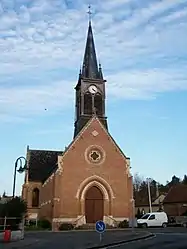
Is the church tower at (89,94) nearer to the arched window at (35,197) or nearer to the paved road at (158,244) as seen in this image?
the arched window at (35,197)

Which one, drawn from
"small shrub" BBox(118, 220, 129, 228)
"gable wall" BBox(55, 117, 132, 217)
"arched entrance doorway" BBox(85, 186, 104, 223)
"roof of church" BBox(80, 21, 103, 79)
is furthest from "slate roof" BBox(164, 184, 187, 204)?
"roof of church" BBox(80, 21, 103, 79)

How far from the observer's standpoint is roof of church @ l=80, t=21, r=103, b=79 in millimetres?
56844

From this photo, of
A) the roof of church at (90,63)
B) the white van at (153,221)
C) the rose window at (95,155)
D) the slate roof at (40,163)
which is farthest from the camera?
the slate roof at (40,163)

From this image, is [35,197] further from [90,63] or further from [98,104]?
[90,63]

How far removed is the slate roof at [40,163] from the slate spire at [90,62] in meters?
13.7

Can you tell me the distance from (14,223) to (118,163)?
2355 cm

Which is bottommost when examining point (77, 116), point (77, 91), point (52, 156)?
point (52, 156)

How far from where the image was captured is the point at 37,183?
5762 cm

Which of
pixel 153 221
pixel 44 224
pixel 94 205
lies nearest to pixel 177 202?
pixel 153 221

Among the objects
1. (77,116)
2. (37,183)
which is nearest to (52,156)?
(37,183)

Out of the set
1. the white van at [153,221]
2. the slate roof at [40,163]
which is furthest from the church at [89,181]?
the slate roof at [40,163]

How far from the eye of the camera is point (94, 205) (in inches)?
1836

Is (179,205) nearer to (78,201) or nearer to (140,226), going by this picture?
(140,226)

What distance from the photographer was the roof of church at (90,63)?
5684 centimetres
